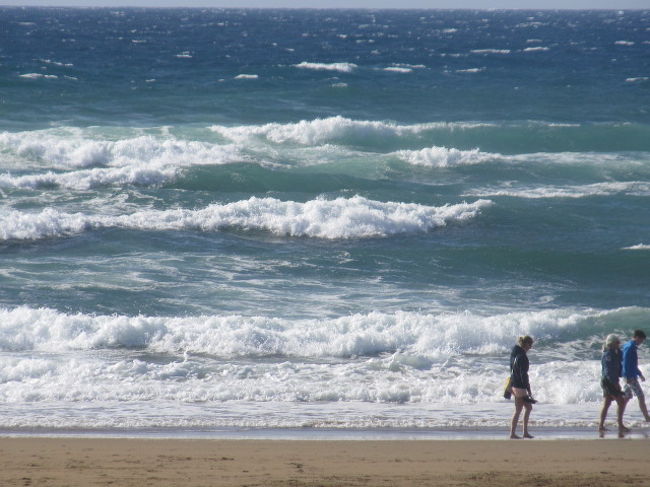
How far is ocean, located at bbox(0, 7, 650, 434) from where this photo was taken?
11141mm

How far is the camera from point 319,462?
7980 mm

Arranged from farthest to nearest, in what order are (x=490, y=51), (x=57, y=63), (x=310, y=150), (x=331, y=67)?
(x=490, y=51) → (x=331, y=67) → (x=57, y=63) → (x=310, y=150)

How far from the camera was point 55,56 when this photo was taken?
57.8 m

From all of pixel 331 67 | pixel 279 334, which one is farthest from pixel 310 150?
pixel 331 67

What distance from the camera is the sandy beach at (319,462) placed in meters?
7.32

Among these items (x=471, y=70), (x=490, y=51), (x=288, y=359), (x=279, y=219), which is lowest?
(x=288, y=359)

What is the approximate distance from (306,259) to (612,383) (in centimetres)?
885

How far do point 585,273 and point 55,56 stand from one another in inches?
1881

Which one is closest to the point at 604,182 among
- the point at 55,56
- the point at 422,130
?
the point at 422,130

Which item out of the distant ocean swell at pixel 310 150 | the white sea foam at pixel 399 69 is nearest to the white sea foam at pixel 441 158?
the distant ocean swell at pixel 310 150

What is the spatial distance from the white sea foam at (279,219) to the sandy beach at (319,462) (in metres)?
10.7

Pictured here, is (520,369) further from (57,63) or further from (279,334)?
(57,63)

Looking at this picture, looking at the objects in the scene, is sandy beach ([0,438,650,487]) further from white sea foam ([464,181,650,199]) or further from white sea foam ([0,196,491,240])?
white sea foam ([464,181,650,199])

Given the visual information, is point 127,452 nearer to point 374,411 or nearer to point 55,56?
point 374,411
